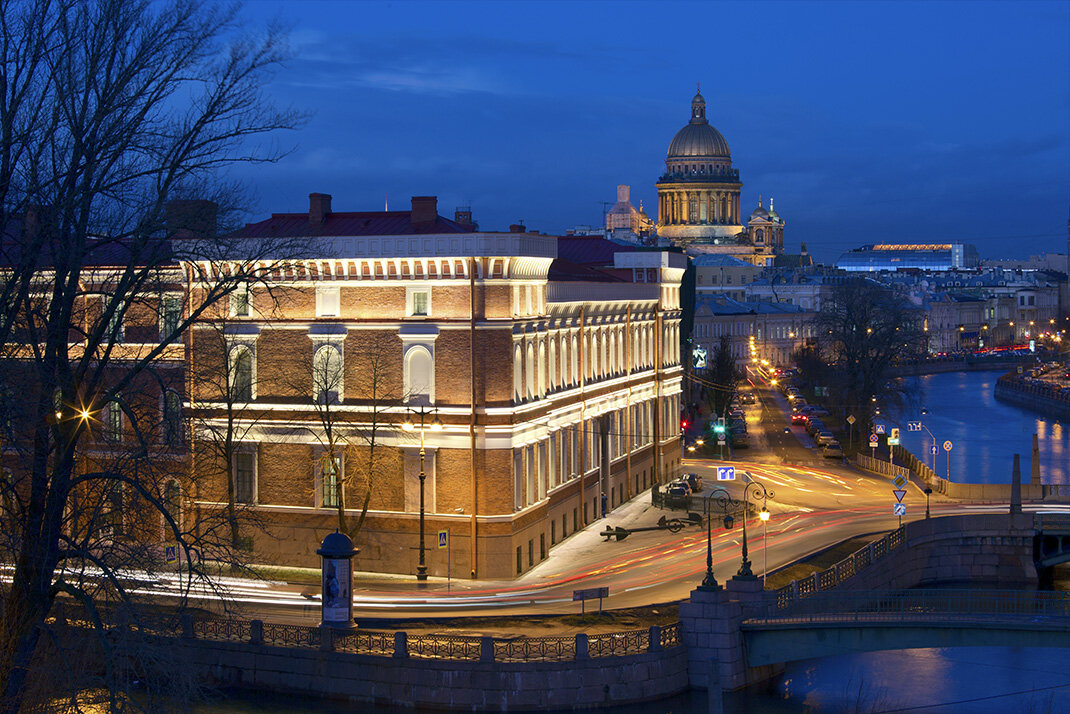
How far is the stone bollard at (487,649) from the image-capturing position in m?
31.4

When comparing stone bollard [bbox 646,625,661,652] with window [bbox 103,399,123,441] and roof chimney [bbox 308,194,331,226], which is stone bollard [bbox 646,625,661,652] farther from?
roof chimney [bbox 308,194,331,226]

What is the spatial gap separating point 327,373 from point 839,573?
15.7 metres

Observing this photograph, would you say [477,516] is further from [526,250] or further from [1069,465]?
[1069,465]

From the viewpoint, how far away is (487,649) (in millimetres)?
31453

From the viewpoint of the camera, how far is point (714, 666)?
104ft

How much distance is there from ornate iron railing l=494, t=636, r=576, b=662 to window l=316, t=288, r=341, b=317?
14559mm

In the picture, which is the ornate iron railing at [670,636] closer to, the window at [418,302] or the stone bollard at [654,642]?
the stone bollard at [654,642]

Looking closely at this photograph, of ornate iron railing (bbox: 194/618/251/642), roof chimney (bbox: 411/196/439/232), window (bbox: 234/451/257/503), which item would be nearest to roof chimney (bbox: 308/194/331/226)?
roof chimney (bbox: 411/196/439/232)

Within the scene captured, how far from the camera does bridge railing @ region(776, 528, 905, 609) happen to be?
1432 inches

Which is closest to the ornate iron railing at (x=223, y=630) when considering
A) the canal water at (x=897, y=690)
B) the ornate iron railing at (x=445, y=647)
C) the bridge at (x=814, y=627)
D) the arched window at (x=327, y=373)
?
the canal water at (x=897, y=690)

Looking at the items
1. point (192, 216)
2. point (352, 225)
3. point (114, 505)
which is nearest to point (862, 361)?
point (352, 225)

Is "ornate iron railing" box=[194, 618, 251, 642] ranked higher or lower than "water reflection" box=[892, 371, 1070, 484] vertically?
higher

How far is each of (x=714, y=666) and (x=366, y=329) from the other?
644 inches

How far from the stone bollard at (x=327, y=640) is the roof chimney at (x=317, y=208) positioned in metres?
19.0
